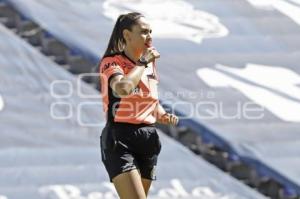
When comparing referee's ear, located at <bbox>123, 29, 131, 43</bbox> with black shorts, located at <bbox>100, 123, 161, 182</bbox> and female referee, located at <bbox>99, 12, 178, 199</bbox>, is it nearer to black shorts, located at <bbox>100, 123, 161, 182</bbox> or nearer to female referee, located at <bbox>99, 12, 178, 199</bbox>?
female referee, located at <bbox>99, 12, 178, 199</bbox>

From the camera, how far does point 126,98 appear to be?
4.25 meters

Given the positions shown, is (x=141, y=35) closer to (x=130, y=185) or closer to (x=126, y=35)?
(x=126, y=35)

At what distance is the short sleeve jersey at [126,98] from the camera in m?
4.22

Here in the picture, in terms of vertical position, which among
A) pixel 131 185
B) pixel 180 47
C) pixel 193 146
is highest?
pixel 131 185

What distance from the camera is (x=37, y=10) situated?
6.89 meters

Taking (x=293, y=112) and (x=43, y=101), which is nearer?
(x=43, y=101)

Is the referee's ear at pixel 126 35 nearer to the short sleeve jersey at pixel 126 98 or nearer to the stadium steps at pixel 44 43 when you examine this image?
the short sleeve jersey at pixel 126 98

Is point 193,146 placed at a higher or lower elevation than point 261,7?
lower

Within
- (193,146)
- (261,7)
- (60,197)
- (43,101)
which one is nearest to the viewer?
(60,197)

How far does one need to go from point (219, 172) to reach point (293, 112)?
32.7 inches

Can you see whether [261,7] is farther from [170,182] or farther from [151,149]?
[151,149]

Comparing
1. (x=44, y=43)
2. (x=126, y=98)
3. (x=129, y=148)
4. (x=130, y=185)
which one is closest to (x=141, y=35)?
(x=126, y=98)

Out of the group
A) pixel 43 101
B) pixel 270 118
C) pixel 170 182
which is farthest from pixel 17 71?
pixel 270 118

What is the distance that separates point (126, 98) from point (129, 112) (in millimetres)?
67
